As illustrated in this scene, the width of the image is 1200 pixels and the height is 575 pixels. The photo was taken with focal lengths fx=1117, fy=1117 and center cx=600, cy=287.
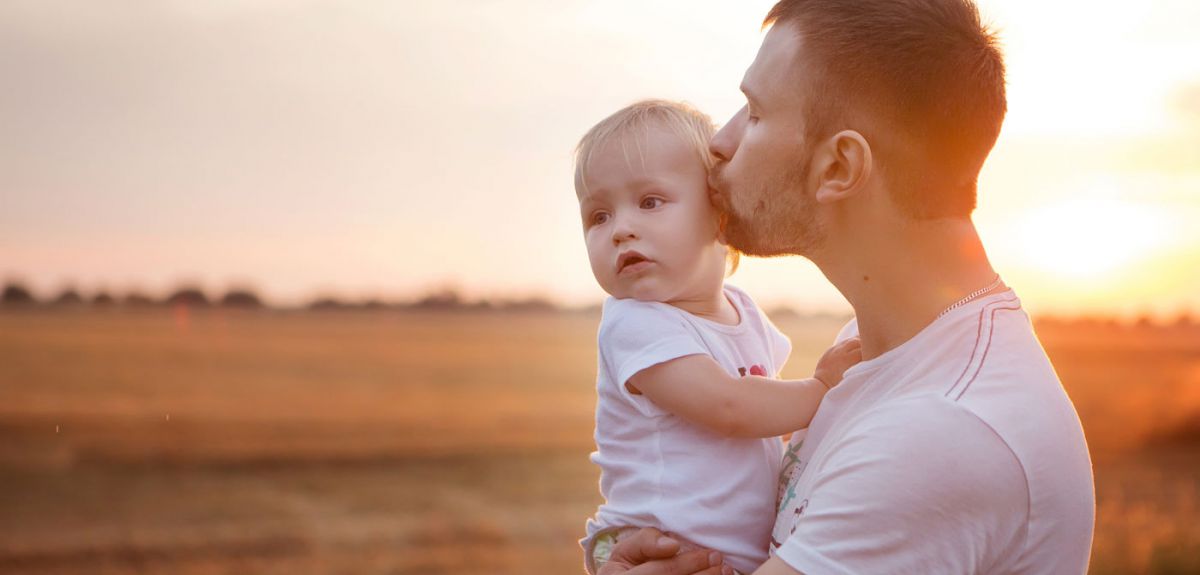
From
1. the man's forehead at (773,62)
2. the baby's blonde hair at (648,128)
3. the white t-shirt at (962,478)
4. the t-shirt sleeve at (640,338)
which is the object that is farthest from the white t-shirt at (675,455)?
the man's forehead at (773,62)

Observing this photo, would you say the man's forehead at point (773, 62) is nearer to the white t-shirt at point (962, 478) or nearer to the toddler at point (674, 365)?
the toddler at point (674, 365)

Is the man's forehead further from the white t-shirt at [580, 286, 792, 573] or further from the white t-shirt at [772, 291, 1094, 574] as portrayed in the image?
the white t-shirt at [772, 291, 1094, 574]

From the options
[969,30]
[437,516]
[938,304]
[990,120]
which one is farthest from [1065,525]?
[437,516]

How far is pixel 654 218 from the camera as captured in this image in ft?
9.62

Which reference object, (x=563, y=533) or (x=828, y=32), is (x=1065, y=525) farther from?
(x=563, y=533)

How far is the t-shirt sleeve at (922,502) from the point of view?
2.13m

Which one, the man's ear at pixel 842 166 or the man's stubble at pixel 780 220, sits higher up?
the man's ear at pixel 842 166

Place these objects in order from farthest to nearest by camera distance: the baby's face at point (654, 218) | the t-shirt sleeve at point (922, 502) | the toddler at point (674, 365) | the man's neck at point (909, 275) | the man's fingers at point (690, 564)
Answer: the baby's face at point (654, 218) → the toddler at point (674, 365) → the man's fingers at point (690, 564) → the man's neck at point (909, 275) → the t-shirt sleeve at point (922, 502)

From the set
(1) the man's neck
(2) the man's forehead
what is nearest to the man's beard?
(1) the man's neck

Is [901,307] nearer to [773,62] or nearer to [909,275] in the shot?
[909,275]

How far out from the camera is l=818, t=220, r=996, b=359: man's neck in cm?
253

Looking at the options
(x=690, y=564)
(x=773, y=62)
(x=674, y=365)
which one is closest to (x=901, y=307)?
(x=674, y=365)

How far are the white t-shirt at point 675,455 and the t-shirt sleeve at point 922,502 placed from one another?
1.85 ft

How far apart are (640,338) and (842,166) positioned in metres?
0.67
